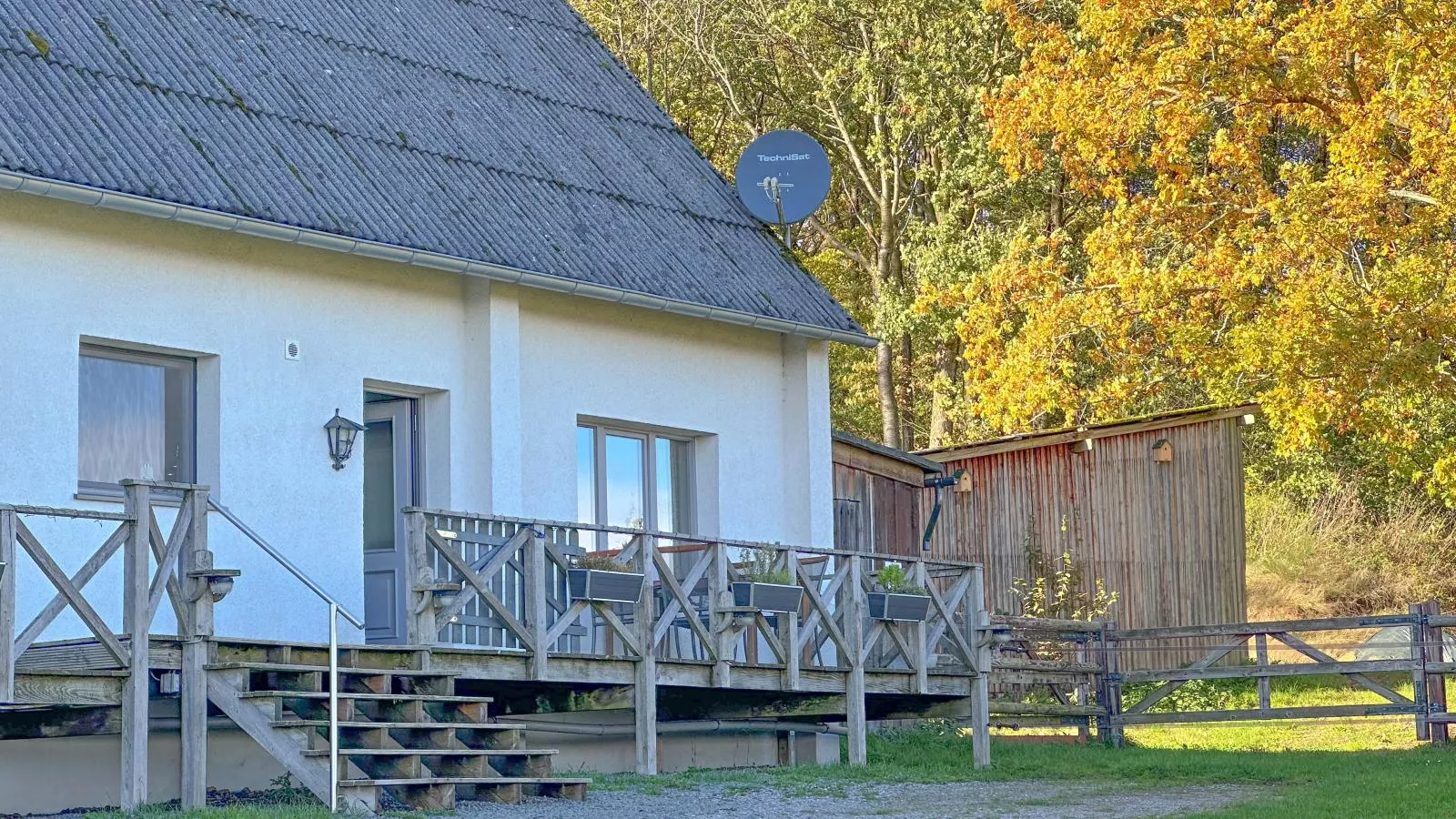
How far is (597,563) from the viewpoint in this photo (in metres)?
13.2

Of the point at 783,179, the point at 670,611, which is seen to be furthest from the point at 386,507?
the point at 783,179

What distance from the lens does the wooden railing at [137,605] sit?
33.2ft

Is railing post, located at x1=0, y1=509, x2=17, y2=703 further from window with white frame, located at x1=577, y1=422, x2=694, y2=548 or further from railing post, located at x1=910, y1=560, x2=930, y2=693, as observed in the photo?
railing post, located at x1=910, y1=560, x2=930, y2=693

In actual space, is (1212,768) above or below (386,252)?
below

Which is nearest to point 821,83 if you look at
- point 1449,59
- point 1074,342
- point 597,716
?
point 1074,342

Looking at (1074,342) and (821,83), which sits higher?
(821,83)

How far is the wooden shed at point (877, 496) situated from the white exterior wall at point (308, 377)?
14.9ft

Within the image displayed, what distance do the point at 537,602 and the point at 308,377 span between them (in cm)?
241

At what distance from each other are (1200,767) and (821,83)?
19.8 m

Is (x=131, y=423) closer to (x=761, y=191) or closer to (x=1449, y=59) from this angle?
(x=761, y=191)

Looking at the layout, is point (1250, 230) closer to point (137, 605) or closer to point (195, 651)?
point (195, 651)

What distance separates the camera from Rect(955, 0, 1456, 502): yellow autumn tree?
21000mm

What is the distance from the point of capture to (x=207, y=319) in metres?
13.1

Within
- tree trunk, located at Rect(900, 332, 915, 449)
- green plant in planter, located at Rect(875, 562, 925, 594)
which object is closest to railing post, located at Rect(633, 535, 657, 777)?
green plant in planter, located at Rect(875, 562, 925, 594)
